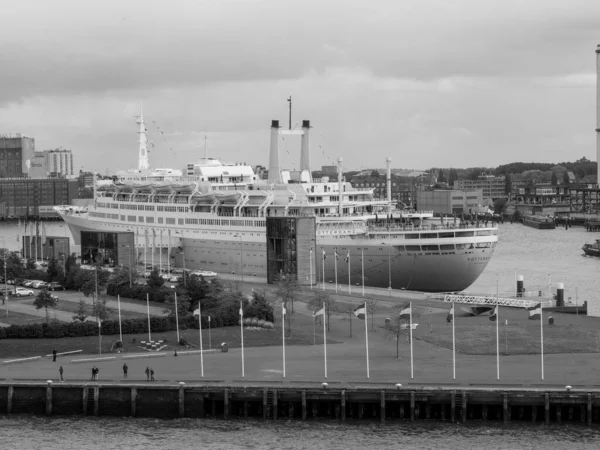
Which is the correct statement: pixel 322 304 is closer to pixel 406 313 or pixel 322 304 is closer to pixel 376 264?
pixel 406 313

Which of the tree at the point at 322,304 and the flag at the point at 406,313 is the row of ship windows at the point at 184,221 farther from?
the flag at the point at 406,313

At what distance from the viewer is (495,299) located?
55.4 metres

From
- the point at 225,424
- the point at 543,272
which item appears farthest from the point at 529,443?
the point at 543,272

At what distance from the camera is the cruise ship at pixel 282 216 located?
68188 millimetres

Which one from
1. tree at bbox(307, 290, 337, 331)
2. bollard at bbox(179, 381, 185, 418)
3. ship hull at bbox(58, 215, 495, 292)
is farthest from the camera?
ship hull at bbox(58, 215, 495, 292)

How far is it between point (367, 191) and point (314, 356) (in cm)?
3499

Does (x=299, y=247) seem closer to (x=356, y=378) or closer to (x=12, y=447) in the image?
(x=356, y=378)

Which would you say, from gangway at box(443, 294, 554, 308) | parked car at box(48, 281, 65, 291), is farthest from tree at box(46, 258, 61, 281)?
gangway at box(443, 294, 554, 308)

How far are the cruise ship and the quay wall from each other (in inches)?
1109

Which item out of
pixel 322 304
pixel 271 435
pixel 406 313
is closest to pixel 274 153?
pixel 322 304

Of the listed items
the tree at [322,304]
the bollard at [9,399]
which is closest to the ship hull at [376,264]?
the tree at [322,304]

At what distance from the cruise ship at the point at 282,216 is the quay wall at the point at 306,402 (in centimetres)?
2818

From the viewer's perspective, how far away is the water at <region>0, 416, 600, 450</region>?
35094mm

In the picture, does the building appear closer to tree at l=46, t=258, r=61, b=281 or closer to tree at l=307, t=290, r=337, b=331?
tree at l=46, t=258, r=61, b=281
